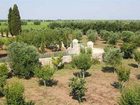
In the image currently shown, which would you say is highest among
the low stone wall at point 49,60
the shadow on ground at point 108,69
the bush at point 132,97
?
the bush at point 132,97

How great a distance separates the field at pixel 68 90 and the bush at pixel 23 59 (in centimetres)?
122

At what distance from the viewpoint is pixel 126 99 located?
2683 centimetres

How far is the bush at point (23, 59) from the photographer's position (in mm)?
44281

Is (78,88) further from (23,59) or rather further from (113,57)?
(113,57)

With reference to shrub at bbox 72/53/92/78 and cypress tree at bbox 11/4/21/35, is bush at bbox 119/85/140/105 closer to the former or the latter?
shrub at bbox 72/53/92/78

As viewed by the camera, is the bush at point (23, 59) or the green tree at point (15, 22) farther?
the green tree at point (15, 22)

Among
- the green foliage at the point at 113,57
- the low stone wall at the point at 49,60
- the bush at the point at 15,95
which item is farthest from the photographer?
the green foliage at the point at 113,57

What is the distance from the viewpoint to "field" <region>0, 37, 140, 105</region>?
37125mm

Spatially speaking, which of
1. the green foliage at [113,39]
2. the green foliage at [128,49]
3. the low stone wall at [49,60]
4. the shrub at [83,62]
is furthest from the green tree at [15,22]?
the shrub at [83,62]

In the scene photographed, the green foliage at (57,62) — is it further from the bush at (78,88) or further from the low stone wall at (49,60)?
the bush at (78,88)

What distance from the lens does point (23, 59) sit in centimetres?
4434

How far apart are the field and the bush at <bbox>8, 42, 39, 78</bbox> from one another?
3.99 ft

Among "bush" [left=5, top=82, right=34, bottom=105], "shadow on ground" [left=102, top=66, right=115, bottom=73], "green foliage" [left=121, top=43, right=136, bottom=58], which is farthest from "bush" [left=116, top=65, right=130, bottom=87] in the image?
"green foliage" [left=121, top=43, right=136, bottom=58]

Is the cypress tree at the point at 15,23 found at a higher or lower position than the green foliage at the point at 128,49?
higher
